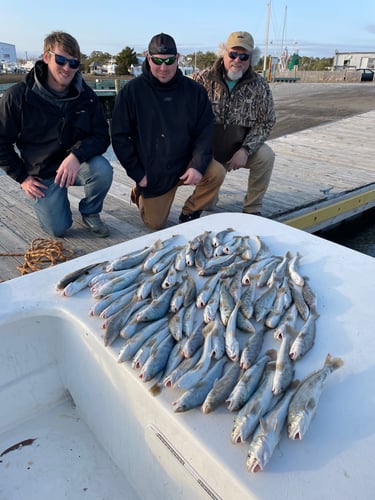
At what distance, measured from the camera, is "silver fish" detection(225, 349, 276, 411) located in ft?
5.44

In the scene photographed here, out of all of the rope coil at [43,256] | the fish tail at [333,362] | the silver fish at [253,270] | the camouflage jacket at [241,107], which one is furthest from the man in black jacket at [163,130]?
the fish tail at [333,362]

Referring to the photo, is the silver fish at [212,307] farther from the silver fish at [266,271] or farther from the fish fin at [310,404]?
the fish fin at [310,404]

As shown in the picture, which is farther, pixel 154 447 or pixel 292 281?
pixel 292 281

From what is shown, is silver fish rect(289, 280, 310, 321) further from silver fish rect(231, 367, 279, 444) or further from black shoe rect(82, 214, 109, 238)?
black shoe rect(82, 214, 109, 238)

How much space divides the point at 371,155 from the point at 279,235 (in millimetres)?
7080

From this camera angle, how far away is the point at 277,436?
4.90 feet

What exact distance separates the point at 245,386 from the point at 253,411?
138 mm

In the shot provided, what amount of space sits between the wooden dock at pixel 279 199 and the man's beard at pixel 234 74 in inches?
66.4

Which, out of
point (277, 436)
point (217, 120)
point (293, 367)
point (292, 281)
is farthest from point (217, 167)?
point (277, 436)

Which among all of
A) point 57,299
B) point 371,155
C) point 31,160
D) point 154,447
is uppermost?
point 31,160

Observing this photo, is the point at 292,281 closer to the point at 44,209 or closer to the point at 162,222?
the point at 162,222

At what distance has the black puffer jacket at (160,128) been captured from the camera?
4164 mm

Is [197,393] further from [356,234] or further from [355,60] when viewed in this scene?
[355,60]

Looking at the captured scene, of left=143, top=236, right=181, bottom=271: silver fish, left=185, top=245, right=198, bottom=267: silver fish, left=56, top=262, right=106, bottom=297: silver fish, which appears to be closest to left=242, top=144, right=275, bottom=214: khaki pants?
left=143, top=236, right=181, bottom=271: silver fish
